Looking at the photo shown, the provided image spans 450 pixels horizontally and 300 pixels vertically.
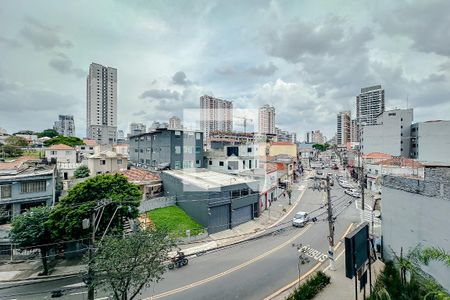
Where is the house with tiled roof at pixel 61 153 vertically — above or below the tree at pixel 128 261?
above

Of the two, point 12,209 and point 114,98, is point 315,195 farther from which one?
point 114,98

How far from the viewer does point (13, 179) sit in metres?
21.1

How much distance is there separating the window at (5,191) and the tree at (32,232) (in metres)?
8.87

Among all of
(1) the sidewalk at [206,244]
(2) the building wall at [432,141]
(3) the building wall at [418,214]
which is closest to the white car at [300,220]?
(1) the sidewalk at [206,244]

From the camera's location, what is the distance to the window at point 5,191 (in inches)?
818

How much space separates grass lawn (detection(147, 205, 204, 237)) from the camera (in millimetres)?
20117

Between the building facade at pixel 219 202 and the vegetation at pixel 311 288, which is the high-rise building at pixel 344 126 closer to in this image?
the building facade at pixel 219 202

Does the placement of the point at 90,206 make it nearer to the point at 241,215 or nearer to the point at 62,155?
the point at 241,215

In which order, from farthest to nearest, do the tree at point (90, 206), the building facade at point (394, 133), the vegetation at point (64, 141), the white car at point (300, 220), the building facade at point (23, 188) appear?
1. the vegetation at point (64, 141)
2. the building facade at point (394, 133)
3. the white car at point (300, 220)
4. the building facade at point (23, 188)
5. the tree at point (90, 206)

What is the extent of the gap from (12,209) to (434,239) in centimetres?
2984

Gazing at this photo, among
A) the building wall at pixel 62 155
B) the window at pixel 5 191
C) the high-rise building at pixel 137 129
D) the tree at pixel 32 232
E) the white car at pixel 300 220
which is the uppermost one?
the high-rise building at pixel 137 129

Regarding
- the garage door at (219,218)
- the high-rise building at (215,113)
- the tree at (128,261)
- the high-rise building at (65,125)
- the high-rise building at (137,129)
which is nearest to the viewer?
the tree at (128,261)

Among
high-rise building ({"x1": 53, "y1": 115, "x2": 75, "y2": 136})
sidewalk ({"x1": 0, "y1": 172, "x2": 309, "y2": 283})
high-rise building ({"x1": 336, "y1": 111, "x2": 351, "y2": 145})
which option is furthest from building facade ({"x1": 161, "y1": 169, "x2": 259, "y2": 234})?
high-rise building ({"x1": 53, "y1": 115, "x2": 75, "y2": 136})

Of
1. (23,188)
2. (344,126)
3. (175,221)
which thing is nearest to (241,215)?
(175,221)
